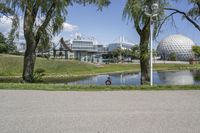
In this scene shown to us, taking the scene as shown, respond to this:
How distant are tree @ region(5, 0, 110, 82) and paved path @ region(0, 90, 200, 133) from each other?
490 inches

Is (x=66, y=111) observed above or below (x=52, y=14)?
below

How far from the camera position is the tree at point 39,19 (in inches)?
921

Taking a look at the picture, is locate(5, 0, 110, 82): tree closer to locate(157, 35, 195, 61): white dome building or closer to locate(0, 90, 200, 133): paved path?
locate(0, 90, 200, 133): paved path

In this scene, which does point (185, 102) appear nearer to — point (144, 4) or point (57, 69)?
point (144, 4)

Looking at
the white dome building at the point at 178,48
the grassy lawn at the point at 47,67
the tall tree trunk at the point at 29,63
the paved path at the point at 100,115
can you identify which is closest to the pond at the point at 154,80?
the tall tree trunk at the point at 29,63

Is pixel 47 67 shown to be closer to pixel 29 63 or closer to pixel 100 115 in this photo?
pixel 29 63

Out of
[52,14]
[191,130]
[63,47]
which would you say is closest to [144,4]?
[52,14]

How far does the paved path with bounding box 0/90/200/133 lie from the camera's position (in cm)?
715

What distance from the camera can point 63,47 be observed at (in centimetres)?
14075

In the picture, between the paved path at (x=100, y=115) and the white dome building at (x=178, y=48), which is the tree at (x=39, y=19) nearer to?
the paved path at (x=100, y=115)

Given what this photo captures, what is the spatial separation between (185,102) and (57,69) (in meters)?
54.6

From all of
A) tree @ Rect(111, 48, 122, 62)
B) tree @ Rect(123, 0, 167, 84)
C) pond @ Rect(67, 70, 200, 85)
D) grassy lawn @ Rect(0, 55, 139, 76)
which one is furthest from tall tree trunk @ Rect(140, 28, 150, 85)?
tree @ Rect(111, 48, 122, 62)

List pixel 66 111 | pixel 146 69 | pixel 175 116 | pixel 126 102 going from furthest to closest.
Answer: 1. pixel 146 69
2. pixel 126 102
3. pixel 66 111
4. pixel 175 116

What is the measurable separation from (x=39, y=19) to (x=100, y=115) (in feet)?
57.0
